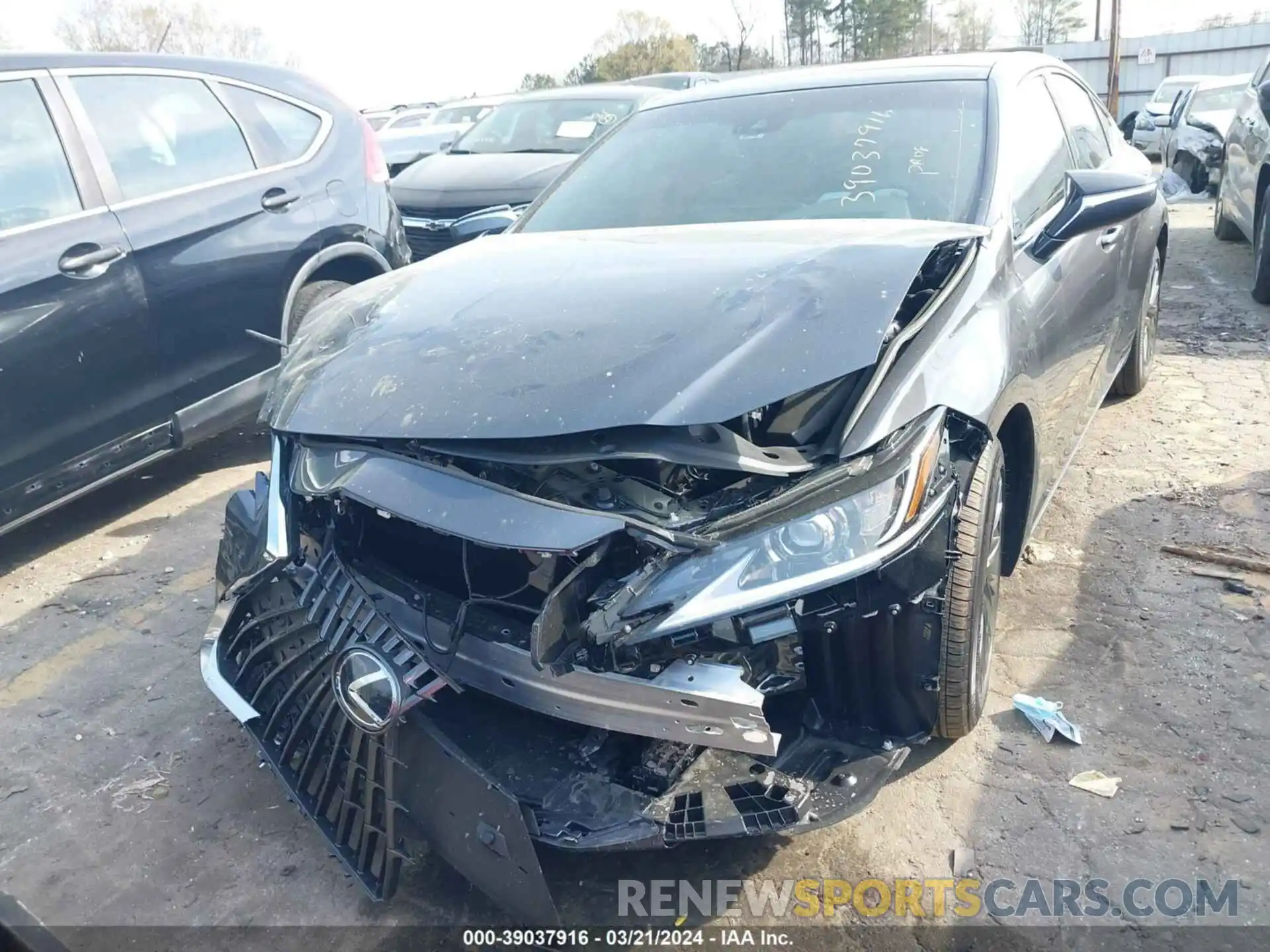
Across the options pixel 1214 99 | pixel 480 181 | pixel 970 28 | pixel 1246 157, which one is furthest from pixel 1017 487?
pixel 970 28

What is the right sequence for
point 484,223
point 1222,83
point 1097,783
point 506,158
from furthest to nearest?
point 1222,83 < point 506,158 < point 484,223 < point 1097,783

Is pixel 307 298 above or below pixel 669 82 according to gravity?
below

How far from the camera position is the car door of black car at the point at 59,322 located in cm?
354

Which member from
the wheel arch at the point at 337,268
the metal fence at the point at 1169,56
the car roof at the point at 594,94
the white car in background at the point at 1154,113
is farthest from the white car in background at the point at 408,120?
the metal fence at the point at 1169,56

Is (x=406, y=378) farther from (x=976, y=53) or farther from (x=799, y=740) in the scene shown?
(x=976, y=53)

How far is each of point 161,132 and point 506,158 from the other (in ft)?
11.9

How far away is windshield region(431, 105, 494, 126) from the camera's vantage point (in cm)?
1369

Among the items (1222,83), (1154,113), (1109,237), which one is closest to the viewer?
(1109,237)

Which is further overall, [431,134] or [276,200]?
[431,134]

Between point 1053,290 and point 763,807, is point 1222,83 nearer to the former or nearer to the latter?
point 1053,290

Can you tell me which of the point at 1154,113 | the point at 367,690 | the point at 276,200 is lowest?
the point at 1154,113

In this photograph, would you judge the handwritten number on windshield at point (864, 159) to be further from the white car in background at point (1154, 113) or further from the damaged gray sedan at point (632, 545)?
the white car in background at point (1154, 113)

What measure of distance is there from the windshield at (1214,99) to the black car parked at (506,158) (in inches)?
349

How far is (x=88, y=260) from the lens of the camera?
3738mm
